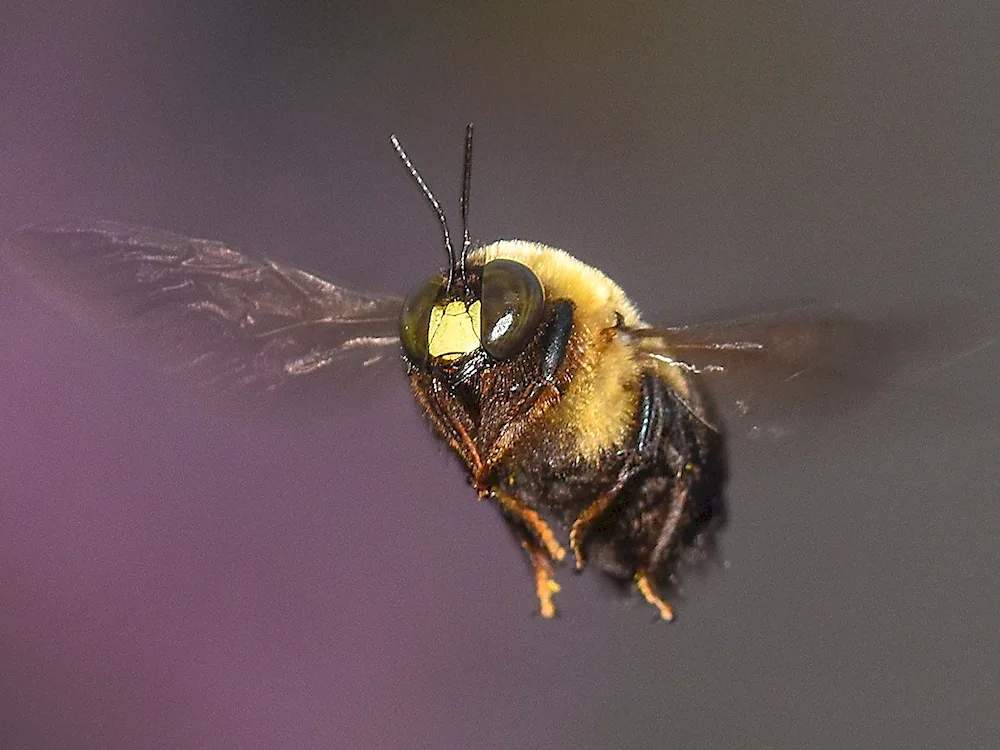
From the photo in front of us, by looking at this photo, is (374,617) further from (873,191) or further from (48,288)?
(873,191)

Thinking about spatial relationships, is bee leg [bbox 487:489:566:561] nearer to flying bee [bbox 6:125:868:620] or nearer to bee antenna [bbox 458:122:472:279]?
flying bee [bbox 6:125:868:620]

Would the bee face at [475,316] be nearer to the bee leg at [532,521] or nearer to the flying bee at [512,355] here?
the flying bee at [512,355]

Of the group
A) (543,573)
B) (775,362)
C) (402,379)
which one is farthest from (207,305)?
(775,362)

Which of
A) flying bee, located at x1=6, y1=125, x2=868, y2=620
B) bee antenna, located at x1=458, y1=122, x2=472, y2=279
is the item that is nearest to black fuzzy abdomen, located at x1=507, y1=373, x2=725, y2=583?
flying bee, located at x1=6, y1=125, x2=868, y2=620

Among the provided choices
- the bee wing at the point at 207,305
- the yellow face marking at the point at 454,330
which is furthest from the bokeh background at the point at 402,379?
the yellow face marking at the point at 454,330

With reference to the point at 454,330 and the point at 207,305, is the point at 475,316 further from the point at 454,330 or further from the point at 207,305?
the point at 207,305

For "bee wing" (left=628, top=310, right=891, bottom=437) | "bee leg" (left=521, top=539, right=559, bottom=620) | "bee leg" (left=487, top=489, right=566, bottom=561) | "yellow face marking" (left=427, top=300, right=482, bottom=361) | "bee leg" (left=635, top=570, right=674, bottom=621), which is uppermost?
"yellow face marking" (left=427, top=300, right=482, bottom=361)
